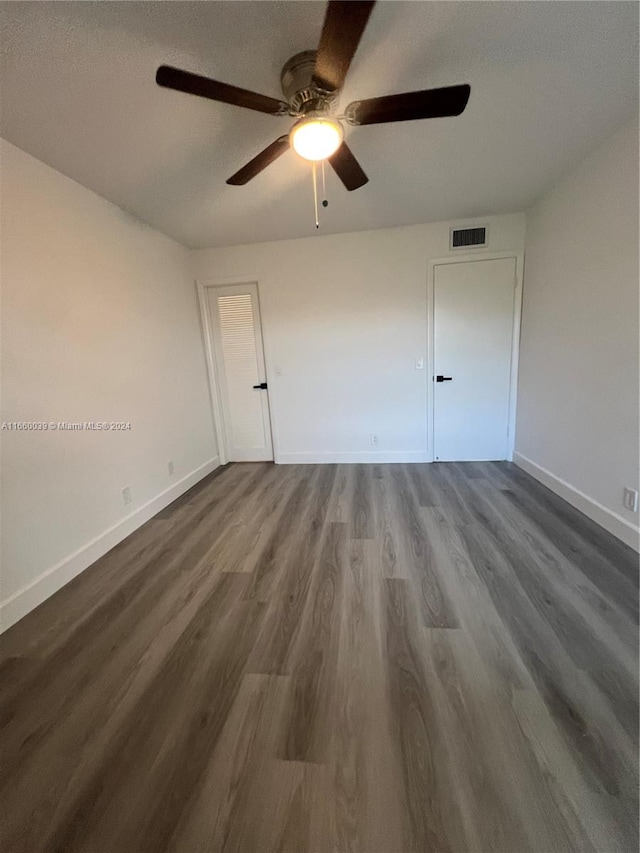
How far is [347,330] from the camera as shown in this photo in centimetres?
360

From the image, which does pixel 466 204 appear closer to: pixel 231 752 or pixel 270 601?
pixel 270 601

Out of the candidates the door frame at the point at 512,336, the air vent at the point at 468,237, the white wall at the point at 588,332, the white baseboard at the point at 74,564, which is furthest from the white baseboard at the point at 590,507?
the white baseboard at the point at 74,564

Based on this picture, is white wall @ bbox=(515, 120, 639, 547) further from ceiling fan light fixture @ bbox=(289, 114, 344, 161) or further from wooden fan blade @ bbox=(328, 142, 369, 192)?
ceiling fan light fixture @ bbox=(289, 114, 344, 161)

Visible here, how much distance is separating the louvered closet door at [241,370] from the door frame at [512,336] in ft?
6.39

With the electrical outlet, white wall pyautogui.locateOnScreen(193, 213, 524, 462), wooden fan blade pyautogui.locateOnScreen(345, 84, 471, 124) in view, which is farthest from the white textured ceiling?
the electrical outlet

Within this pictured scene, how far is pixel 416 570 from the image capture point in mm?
1938

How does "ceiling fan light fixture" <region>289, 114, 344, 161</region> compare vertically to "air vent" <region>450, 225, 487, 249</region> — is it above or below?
below

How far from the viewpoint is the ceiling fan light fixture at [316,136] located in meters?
1.41

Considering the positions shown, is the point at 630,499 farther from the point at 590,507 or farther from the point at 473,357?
the point at 473,357

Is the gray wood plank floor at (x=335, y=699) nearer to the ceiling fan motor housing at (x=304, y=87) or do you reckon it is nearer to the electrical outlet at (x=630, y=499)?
the electrical outlet at (x=630, y=499)

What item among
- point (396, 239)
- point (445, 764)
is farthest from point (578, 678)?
point (396, 239)

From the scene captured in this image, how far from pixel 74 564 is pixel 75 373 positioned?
4.22 feet

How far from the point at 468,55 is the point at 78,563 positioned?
353cm

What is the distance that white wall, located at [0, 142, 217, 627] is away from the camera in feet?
5.90
